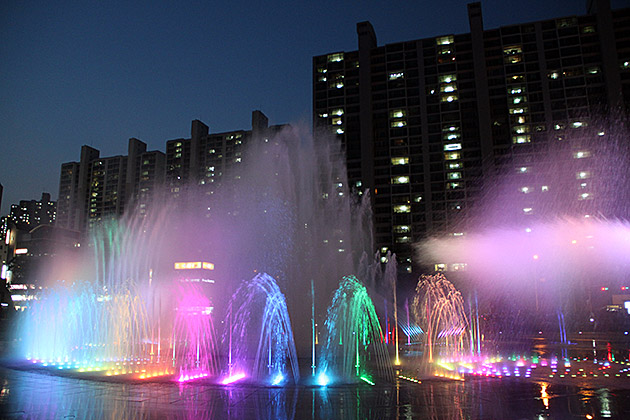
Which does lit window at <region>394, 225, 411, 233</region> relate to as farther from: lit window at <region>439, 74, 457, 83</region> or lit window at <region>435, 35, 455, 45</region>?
lit window at <region>435, 35, 455, 45</region>

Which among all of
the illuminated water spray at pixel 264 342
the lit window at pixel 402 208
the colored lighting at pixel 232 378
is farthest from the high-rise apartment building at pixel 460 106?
the colored lighting at pixel 232 378

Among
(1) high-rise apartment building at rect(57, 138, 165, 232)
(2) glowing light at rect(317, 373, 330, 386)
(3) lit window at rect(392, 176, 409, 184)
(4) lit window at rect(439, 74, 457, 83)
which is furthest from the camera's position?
(1) high-rise apartment building at rect(57, 138, 165, 232)

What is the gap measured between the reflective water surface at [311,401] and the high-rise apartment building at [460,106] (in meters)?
71.2

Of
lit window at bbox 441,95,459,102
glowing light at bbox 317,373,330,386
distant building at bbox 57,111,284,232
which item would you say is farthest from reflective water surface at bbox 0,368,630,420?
distant building at bbox 57,111,284,232

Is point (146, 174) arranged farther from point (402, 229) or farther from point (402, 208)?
point (402, 229)

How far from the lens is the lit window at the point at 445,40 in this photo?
288ft

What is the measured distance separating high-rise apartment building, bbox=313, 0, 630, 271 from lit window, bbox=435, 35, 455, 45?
228 millimetres

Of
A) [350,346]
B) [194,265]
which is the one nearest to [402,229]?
[194,265]

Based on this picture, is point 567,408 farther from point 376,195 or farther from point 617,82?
point 617,82

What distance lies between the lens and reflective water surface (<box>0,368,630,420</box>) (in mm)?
9680

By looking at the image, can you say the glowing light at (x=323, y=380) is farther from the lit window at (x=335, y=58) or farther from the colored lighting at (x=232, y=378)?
the lit window at (x=335, y=58)

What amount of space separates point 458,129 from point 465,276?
28448 millimetres

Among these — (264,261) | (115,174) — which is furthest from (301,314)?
(115,174)

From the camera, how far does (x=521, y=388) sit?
1271 cm
